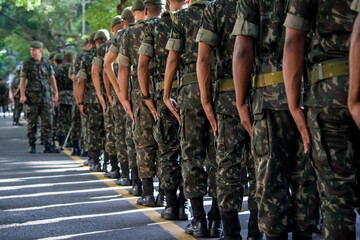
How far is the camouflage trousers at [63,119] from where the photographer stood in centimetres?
1633

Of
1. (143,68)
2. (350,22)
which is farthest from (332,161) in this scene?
(143,68)

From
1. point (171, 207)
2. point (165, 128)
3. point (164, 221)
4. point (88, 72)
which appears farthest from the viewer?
point (88, 72)

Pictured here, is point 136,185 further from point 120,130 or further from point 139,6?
point 139,6

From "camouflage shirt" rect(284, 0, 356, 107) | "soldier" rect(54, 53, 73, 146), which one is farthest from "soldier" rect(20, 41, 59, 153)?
"camouflage shirt" rect(284, 0, 356, 107)

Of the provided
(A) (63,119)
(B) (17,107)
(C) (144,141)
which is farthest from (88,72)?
(B) (17,107)

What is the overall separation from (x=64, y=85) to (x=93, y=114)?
525cm

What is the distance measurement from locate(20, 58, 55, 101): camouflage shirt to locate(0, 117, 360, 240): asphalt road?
374cm

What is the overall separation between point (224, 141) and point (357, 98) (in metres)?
1.94

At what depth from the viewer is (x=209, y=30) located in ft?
16.9

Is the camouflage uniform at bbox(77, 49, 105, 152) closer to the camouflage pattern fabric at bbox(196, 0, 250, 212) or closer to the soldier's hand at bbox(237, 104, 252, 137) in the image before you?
the camouflage pattern fabric at bbox(196, 0, 250, 212)

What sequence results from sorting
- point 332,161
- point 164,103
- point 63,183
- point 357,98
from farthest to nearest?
1. point 63,183
2. point 164,103
3. point 332,161
4. point 357,98

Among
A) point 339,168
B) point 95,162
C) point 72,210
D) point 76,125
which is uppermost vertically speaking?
point 339,168

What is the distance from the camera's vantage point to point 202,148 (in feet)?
19.1

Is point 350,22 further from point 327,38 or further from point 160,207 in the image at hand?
point 160,207
